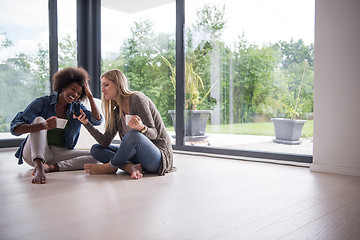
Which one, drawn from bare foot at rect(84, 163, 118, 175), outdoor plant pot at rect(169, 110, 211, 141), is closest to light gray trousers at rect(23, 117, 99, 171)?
bare foot at rect(84, 163, 118, 175)

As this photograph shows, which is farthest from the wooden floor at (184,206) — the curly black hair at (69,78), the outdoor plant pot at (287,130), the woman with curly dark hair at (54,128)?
the curly black hair at (69,78)

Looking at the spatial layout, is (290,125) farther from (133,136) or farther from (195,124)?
(133,136)

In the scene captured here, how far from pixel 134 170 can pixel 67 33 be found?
303 cm

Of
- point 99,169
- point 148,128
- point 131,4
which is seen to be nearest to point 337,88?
point 148,128

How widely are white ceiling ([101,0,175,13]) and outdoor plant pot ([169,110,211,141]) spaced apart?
1373 millimetres

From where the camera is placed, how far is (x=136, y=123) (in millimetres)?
2213

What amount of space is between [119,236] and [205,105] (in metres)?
2.58

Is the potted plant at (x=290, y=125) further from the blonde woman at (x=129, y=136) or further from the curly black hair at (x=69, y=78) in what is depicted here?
the curly black hair at (x=69, y=78)

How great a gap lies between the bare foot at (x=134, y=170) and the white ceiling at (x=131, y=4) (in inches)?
90.7

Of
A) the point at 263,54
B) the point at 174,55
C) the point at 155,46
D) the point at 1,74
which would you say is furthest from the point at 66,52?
the point at 263,54

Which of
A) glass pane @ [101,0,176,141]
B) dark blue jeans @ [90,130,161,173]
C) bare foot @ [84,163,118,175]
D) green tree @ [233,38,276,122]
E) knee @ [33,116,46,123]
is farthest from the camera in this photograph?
glass pane @ [101,0,176,141]

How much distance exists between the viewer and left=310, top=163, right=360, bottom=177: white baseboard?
2502mm

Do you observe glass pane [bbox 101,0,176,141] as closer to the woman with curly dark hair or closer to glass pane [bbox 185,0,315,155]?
glass pane [bbox 185,0,315,155]

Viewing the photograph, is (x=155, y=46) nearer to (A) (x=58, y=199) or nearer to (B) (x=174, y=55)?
(B) (x=174, y=55)
